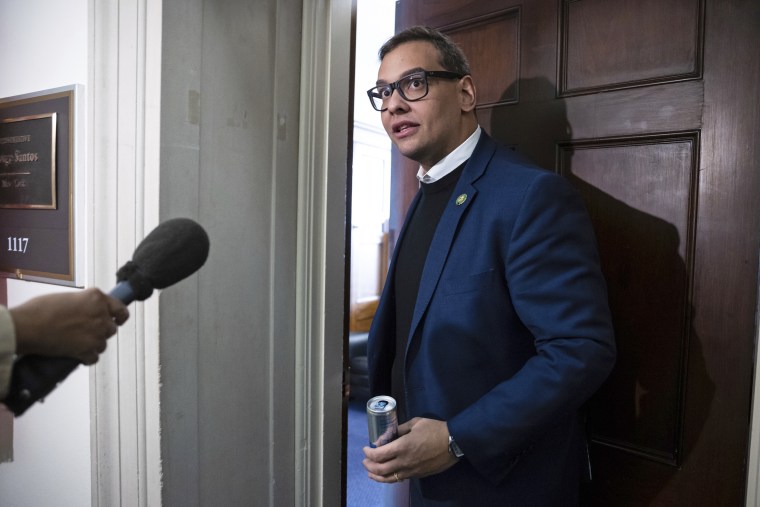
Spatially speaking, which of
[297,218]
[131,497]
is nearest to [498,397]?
[297,218]

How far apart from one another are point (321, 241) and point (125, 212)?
464mm

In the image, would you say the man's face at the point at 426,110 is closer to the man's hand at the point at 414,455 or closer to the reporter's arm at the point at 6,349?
the man's hand at the point at 414,455

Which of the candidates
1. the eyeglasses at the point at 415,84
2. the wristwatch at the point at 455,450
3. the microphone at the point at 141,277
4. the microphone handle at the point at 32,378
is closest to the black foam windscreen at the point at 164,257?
the microphone at the point at 141,277

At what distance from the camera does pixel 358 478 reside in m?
2.82

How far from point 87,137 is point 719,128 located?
1.46 meters

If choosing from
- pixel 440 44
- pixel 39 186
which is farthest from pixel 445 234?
pixel 39 186

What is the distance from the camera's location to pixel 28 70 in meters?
1.11

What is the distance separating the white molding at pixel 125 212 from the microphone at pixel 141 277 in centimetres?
28

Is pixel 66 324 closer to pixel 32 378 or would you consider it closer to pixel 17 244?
pixel 32 378

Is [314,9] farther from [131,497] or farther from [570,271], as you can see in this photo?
[131,497]

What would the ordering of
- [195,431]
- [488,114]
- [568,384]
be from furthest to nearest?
[488,114] → [195,431] → [568,384]

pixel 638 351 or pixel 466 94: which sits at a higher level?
pixel 466 94

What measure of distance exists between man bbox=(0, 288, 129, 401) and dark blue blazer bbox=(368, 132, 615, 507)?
69 centimetres

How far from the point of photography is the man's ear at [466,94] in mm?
1263
